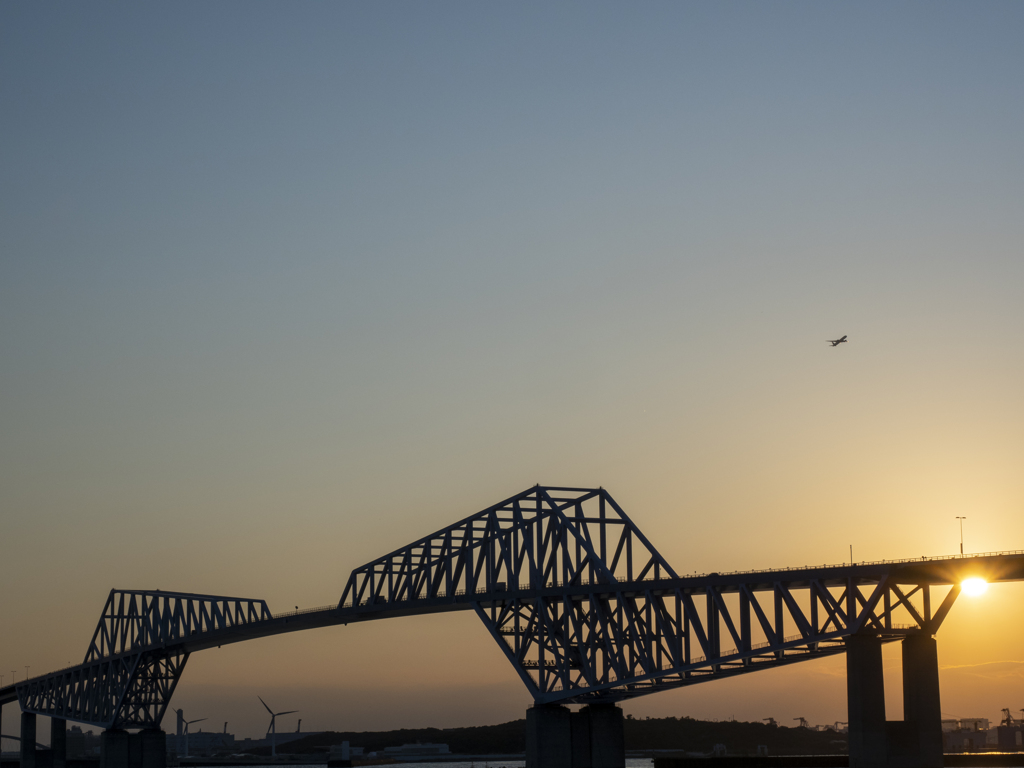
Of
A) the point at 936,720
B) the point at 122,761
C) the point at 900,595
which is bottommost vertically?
the point at 122,761

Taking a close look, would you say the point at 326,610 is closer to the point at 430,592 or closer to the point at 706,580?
the point at 430,592

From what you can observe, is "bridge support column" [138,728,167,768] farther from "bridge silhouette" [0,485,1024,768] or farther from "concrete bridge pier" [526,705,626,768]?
"concrete bridge pier" [526,705,626,768]

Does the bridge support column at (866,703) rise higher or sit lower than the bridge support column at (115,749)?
higher

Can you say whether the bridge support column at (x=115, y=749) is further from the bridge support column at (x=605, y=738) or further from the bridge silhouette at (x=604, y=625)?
the bridge support column at (x=605, y=738)

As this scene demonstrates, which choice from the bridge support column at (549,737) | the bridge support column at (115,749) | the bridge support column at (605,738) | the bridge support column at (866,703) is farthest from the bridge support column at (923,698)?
the bridge support column at (115,749)

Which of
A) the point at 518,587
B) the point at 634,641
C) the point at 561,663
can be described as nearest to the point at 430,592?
the point at 518,587
